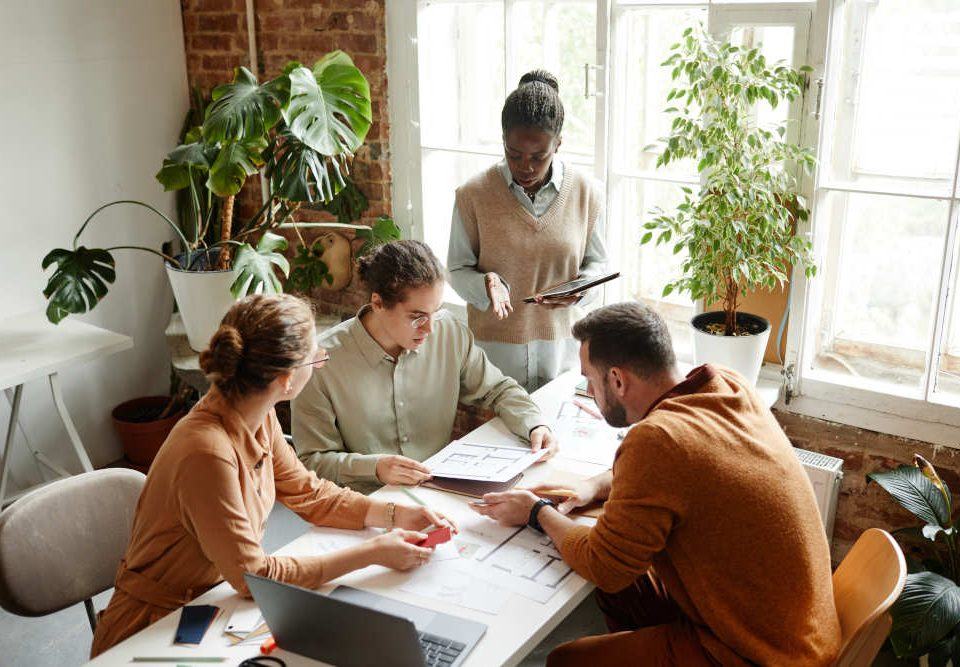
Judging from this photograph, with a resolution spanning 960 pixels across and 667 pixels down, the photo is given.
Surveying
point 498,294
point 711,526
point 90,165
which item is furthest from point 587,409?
point 90,165

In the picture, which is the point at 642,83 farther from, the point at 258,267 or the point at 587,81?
the point at 258,267

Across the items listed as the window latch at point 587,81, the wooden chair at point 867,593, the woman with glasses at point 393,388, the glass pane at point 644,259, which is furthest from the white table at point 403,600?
the window latch at point 587,81

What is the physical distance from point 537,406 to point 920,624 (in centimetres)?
120

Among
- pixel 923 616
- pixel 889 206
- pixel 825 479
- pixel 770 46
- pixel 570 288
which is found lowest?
pixel 923 616

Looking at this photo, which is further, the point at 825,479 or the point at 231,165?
the point at 231,165

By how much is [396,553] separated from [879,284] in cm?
199

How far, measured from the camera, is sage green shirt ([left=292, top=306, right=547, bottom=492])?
8.68ft

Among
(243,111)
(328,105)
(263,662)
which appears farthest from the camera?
(328,105)

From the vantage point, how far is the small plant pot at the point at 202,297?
381cm

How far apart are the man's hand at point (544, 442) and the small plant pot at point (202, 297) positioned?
161cm

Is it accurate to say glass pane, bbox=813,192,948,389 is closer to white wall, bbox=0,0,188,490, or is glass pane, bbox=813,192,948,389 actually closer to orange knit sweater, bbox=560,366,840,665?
orange knit sweater, bbox=560,366,840,665

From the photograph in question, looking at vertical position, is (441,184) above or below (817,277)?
above

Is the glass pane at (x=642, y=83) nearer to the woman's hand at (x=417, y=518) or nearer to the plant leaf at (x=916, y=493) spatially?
the plant leaf at (x=916, y=493)

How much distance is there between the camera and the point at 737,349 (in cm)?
310
